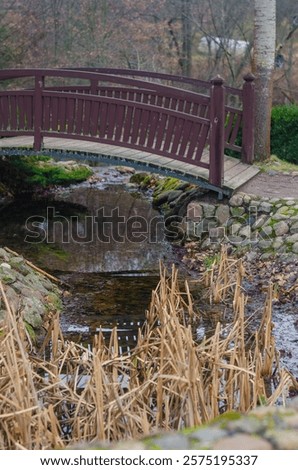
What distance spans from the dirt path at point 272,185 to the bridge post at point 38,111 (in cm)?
312

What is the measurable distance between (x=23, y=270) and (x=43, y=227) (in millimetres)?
3754

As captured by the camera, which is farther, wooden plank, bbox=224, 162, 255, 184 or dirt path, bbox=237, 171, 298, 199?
wooden plank, bbox=224, 162, 255, 184

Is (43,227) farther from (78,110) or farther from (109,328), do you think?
(109,328)

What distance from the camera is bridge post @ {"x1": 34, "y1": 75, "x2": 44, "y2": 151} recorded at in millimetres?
11844

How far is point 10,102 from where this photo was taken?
1216cm

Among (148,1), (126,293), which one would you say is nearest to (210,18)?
(148,1)

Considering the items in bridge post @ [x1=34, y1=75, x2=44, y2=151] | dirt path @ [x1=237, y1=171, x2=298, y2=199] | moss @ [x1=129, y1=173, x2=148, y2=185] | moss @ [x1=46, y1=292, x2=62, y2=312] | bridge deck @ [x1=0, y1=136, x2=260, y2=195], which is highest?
bridge post @ [x1=34, y1=75, x2=44, y2=151]

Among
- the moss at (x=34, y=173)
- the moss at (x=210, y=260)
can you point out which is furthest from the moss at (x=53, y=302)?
the moss at (x=34, y=173)

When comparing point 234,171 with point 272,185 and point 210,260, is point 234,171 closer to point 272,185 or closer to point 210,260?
point 272,185

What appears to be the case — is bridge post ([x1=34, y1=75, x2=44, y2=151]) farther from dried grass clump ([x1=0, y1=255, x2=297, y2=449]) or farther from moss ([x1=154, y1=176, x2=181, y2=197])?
dried grass clump ([x1=0, y1=255, x2=297, y2=449])

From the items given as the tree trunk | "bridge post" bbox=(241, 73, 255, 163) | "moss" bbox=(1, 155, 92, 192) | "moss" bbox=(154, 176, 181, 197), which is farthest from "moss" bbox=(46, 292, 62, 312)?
"moss" bbox=(1, 155, 92, 192)

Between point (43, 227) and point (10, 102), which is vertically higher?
point (10, 102)

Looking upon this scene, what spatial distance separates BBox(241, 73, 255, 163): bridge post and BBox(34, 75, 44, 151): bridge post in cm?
297

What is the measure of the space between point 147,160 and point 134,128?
485 millimetres
